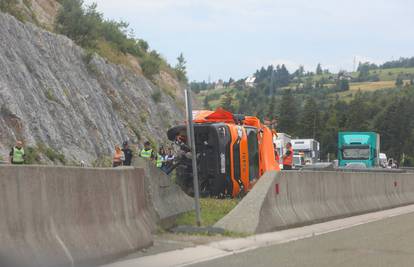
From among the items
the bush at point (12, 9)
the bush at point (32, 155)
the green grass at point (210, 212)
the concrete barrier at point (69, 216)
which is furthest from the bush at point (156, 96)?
the concrete barrier at point (69, 216)

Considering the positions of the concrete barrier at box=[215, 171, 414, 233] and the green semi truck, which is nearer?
the concrete barrier at box=[215, 171, 414, 233]

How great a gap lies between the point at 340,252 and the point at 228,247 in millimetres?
1766

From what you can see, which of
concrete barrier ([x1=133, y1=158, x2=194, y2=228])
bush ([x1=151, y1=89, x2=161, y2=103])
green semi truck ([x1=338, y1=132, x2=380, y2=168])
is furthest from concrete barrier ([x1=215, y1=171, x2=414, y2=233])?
green semi truck ([x1=338, y1=132, x2=380, y2=168])

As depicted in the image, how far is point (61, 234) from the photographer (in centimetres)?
895

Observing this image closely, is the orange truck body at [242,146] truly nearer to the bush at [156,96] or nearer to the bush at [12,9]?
the bush at [12,9]

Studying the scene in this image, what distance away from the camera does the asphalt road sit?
10.7 meters

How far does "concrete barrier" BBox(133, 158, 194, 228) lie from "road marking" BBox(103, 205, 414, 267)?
1246 mm

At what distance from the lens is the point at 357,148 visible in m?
54.4

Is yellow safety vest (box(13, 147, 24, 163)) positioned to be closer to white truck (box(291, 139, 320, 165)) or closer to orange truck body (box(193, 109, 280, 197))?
orange truck body (box(193, 109, 280, 197))

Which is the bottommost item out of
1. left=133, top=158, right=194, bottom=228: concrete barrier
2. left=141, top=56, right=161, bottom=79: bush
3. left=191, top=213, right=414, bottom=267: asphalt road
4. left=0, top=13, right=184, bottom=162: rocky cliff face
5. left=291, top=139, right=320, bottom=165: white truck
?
left=291, top=139, right=320, bottom=165: white truck

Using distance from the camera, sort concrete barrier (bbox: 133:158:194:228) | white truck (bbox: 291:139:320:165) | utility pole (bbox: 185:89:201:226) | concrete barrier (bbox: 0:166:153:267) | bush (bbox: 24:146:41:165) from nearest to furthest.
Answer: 1. concrete barrier (bbox: 0:166:153:267)
2. concrete barrier (bbox: 133:158:194:228)
3. utility pole (bbox: 185:89:201:226)
4. bush (bbox: 24:146:41:165)
5. white truck (bbox: 291:139:320:165)

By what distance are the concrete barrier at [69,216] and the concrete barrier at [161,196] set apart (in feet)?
3.81

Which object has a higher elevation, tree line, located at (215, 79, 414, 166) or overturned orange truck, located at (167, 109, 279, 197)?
overturned orange truck, located at (167, 109, 279, 197)

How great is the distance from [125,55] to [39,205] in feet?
146
